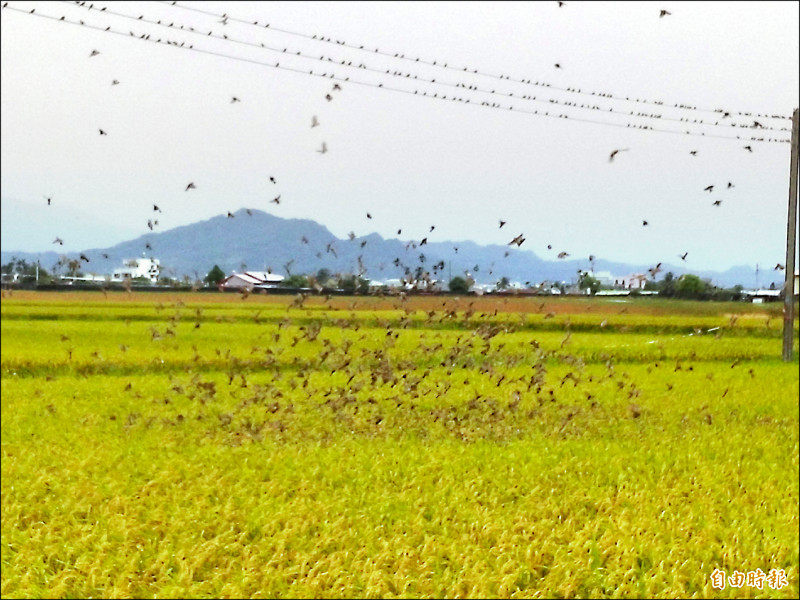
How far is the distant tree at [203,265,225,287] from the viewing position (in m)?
3.29

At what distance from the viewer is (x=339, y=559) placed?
559 centimetres

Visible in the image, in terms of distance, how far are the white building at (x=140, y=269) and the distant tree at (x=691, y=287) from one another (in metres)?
2.42

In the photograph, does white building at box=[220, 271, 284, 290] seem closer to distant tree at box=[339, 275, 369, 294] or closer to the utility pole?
distant tree at box=[339, 275, 369, 294]

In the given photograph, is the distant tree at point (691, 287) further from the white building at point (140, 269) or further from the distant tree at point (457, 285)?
the white building at point (140, 269)

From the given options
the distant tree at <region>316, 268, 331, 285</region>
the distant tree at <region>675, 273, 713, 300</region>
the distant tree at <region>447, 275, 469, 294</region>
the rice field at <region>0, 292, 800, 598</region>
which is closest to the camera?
the distant tree at <region>316, 268, 331, 285</region>

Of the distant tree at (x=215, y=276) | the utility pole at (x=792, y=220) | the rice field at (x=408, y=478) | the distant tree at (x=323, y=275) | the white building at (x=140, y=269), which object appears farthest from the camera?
the utility pole at (x=792, y=220)

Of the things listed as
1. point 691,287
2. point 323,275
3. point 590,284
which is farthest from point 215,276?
point 691,287

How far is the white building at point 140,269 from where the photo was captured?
2826 millimetres

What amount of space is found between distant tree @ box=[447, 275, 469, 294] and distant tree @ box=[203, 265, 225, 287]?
110 cm

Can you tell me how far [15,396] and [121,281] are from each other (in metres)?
12.8

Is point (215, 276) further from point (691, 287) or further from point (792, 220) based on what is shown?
point (792, 220)

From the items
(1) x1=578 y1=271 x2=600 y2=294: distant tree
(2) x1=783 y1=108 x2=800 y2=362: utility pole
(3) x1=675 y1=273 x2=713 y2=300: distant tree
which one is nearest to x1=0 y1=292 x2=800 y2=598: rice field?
(1) x1=578 y1=271 x2=600 y2=294: distant tree

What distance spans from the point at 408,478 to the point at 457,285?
5.06 m

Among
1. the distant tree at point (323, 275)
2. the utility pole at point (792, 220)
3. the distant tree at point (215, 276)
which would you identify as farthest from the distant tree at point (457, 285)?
the utility pole at point (792, 220)
